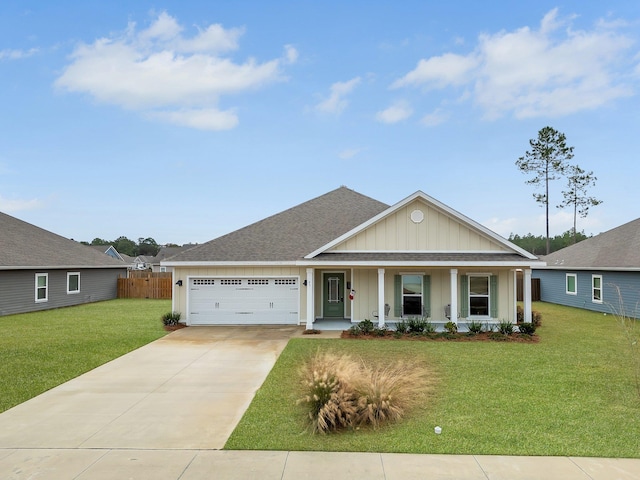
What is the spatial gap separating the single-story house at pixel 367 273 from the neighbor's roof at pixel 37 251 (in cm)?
1011

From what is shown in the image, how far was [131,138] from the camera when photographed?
24094 mm

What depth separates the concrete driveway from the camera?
604 cm

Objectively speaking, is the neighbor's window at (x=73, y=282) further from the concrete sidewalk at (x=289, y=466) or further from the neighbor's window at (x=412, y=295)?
the concrete sidewalk at (x=289, y=466)

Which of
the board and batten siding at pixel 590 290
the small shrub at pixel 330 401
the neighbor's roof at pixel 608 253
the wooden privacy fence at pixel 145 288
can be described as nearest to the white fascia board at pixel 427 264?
the board and batten siding at pixel 590 290

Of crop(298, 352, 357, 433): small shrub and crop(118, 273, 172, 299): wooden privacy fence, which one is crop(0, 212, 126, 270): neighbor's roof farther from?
crop(298, 352, 357, 433): small shrub

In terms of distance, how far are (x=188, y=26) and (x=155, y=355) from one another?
13009 mm

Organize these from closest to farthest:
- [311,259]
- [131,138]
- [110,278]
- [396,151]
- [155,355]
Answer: [155,355] < [311,259] < [131,138] < [396,151] < [110,278]

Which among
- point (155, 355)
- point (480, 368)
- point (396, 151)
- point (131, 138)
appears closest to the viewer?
point (480, 368)

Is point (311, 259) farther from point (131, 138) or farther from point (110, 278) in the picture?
point (110, 278)

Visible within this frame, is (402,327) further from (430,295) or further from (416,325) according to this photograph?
(430,295)

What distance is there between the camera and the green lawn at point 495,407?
570 centimetres

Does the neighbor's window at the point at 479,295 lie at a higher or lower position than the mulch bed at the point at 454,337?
higher

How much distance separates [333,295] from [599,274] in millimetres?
14840

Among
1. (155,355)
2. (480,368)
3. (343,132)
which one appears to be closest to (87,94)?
(343,132)
